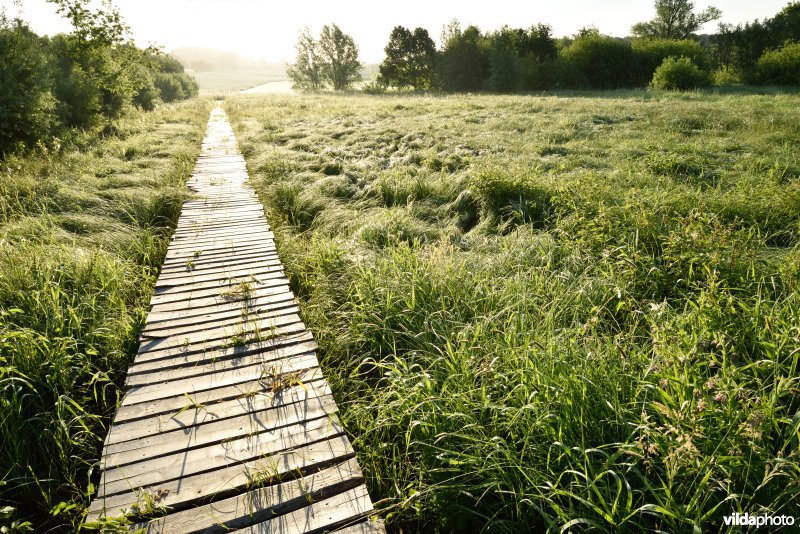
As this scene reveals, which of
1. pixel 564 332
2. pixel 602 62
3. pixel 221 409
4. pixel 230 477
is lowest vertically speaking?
pixel 230 477

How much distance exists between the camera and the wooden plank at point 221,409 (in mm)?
2613

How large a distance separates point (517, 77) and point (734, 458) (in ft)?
137

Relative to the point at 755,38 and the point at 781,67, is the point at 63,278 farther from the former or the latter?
the point at 755,38

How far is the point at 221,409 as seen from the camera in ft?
9.17

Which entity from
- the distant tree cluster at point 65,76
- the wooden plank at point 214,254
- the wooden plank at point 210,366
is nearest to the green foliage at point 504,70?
the distant tree cluster at point 65,76

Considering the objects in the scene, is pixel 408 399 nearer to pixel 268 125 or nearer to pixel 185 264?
pixel 185 264

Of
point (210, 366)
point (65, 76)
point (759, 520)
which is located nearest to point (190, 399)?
point (210, 366)

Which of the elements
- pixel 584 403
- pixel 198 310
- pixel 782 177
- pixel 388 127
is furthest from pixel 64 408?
pixel 388 127

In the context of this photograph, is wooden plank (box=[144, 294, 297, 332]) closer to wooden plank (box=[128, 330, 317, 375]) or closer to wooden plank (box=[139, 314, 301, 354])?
wooden plank (box=[139, 314, 301, 354])

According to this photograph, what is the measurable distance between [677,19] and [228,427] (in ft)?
237

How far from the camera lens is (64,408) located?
8.95ft

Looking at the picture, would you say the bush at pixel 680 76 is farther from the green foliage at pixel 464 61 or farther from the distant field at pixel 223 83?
the distant field at pixel 223 83

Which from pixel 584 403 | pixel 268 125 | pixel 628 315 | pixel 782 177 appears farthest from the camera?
pixel 268 125

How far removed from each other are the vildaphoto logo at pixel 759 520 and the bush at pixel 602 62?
41044 mm
